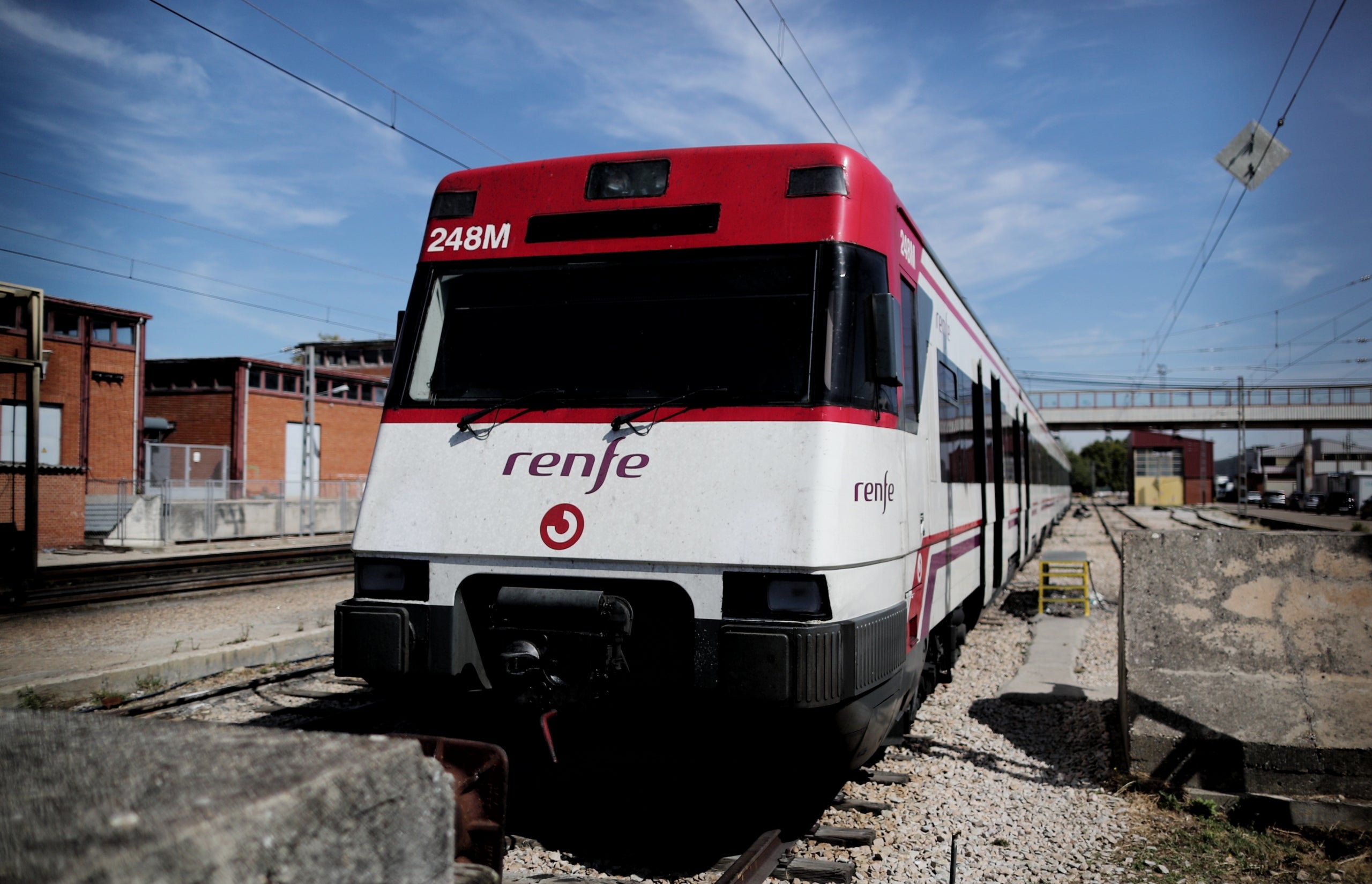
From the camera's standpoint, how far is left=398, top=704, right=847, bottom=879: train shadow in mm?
4336

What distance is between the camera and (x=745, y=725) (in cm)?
423

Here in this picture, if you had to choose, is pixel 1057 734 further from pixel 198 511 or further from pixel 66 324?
pixel 66 324

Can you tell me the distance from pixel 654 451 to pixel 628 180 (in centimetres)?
154

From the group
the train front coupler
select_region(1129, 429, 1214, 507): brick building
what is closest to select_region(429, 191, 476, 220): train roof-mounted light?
the train front coupler

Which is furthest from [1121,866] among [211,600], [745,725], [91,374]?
[91,374]

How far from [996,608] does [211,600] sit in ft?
38.0

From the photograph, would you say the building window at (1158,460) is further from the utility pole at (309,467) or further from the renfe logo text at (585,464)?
the renfe logo text at (585,464)

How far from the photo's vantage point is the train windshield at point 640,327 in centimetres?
452

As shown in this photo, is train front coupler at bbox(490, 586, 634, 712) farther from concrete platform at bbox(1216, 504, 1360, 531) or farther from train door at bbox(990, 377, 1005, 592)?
concrete platform at bbox(1216, 504, 1360, 531)

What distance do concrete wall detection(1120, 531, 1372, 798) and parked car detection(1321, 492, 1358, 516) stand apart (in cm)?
5577

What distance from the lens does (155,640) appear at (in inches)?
396

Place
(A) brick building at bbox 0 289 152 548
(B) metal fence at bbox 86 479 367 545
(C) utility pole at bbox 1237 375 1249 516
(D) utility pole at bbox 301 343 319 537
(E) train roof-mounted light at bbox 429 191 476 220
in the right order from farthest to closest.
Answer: (C) utility pole at bbox 1237 375 1249 516 < (D) utility pole at bbox 301 343 319 537 < (A) brick building at bbox 0 289 152 548 < (B) metal fence at bbox 86 479 367 545 < (E) train roof-mounted light at bbox 429 191 476 220

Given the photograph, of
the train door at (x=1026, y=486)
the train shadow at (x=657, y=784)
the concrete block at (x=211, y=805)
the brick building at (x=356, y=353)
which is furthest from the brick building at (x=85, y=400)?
the brick building at (x=356, y=353)

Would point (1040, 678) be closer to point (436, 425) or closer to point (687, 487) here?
point (687, 487)
